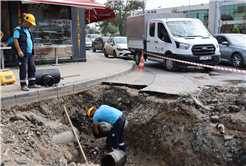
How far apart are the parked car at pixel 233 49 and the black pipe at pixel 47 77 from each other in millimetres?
9149

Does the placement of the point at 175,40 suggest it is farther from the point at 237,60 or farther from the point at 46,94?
the point at 46,94

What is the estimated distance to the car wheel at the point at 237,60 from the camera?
11039mm

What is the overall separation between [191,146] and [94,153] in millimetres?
2489

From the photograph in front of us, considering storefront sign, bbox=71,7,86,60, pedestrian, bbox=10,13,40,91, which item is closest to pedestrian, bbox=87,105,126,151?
pedestrian, bbox=10,13,40,91

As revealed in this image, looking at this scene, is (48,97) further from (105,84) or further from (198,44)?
(198,44)

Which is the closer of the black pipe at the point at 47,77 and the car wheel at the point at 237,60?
the black pipe at the point at 47,77

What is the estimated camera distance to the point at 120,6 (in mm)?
36062

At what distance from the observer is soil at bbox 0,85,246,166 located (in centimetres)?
429

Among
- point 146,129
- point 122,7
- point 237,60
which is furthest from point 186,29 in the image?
point 122,7

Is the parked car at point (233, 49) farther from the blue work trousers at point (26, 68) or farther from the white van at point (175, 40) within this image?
the blue work trousers at point (26, 68)

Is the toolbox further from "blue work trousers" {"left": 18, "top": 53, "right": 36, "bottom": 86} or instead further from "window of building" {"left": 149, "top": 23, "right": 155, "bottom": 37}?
"window of building" {"left": 149, "top": 23, "right": 155, "bottom": 37}

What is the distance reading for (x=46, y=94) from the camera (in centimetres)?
571

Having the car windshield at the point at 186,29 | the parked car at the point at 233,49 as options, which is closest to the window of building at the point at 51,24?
the car windshield at the point at 186,29

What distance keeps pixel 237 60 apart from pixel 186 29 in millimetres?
3401
